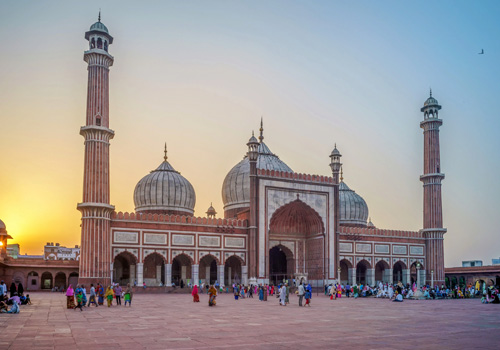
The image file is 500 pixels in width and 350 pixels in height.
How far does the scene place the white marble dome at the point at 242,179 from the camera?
138ft

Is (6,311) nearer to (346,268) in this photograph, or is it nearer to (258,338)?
(258,338)

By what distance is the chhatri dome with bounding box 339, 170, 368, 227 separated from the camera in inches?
1874

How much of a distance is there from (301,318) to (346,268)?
28.7m

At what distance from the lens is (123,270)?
36031mm

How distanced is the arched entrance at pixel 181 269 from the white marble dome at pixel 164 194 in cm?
419

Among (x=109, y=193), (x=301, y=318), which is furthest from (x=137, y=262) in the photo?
(x=301, y=318)

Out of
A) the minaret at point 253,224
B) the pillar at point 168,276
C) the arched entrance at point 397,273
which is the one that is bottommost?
the arched entrance at point 397,273

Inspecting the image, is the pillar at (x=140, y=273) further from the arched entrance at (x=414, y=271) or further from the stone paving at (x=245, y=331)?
the arched entrance at (x=414, y=271)

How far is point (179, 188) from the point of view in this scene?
4056cm

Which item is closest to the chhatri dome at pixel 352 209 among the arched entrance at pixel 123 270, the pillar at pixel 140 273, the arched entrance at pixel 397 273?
the arched entrance at pixel 397 273

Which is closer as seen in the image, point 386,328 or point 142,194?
point 386,328

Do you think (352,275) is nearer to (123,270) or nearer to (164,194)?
(164,194)

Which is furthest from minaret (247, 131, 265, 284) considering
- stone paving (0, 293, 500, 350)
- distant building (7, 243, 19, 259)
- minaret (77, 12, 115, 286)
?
distant building (7, 243, 19, 259)

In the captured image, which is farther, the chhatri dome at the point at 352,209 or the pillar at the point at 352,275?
the chhatri dome at the point at 352,209
